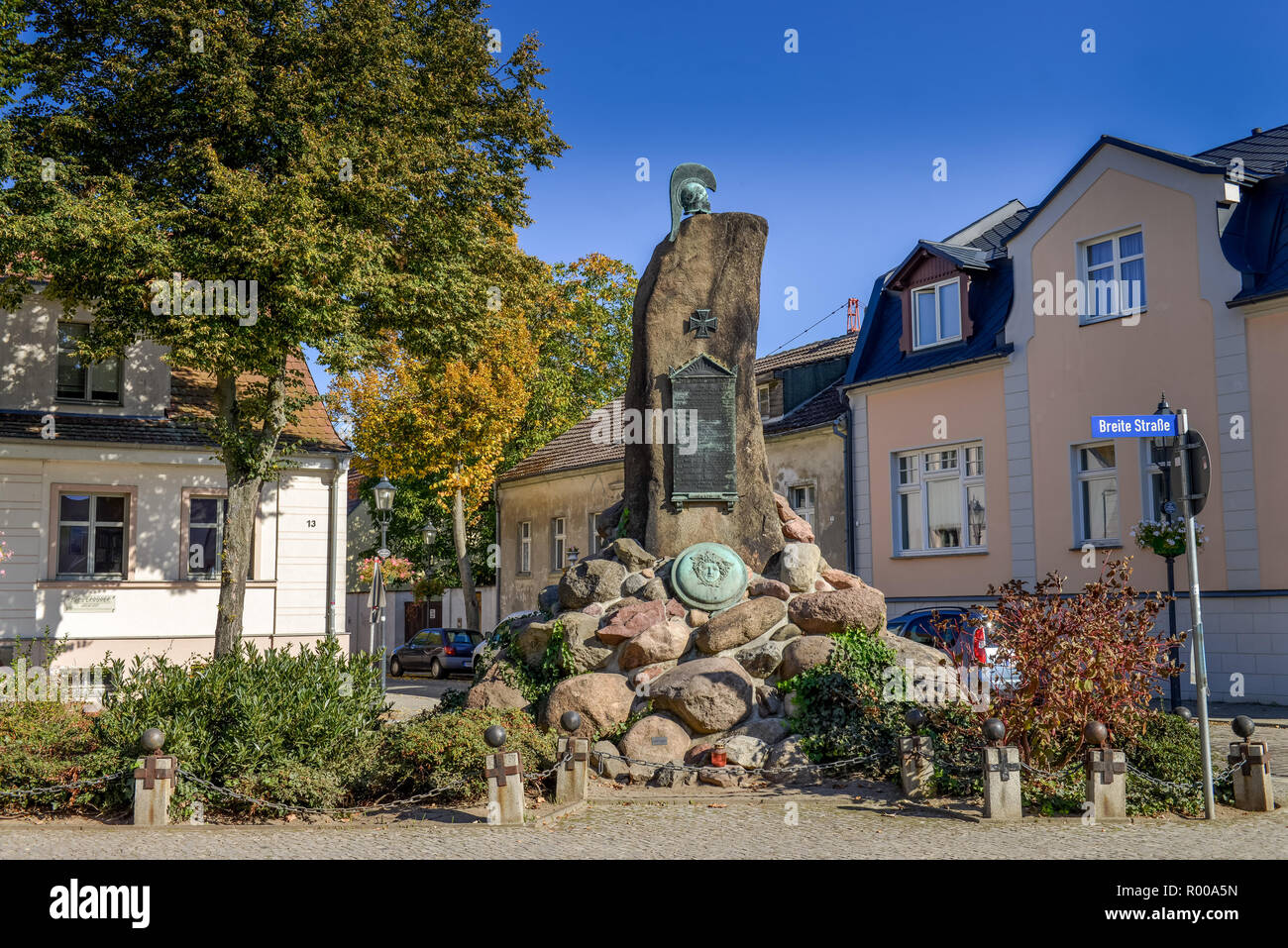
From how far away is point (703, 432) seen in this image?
1304 cm

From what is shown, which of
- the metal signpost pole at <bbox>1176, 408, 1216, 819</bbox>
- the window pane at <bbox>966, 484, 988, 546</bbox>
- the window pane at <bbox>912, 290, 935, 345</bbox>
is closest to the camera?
the metal signpost pole at <bbox>1176, 408, 1216, 819</bbox>

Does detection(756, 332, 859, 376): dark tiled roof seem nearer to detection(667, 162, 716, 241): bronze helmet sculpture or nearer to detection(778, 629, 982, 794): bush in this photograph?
detection(667, 162, 716, 241): bronze helmet sculpture

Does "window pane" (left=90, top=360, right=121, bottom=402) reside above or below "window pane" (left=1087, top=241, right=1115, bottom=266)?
below

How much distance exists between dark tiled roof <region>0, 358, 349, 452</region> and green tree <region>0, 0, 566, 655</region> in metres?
2.43

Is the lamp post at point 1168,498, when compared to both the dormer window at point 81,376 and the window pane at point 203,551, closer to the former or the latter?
the window pane at point 203,551

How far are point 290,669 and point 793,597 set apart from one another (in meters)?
4.85

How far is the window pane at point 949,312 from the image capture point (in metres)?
22.5

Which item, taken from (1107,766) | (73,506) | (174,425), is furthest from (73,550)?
(1107,766)

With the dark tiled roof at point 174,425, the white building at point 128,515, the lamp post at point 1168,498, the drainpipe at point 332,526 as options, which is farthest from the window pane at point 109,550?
the lamp post at point 1168,498

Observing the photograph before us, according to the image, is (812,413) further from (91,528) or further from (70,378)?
(70,378)

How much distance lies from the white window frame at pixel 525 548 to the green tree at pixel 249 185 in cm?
1470

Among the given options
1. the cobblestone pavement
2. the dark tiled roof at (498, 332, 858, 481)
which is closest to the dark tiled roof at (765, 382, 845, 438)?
the dark tiled roof at (498, 332, 858, 481)

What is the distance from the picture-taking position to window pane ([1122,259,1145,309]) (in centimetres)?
1897

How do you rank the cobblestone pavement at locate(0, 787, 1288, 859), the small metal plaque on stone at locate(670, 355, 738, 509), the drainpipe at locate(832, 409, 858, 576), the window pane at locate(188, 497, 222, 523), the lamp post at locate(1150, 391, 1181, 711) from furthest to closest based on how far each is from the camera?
the window pane at locate(188, 497, 222, 523), the drainpipe at locate(832, 409, 858, 576), the small metal plaque on stone at locate(670, 355, 738, 509), the lamp post at locate(1150, 391, 1181, 711), the cobblestone pavement at locate(0, 787, 1288, 859)
